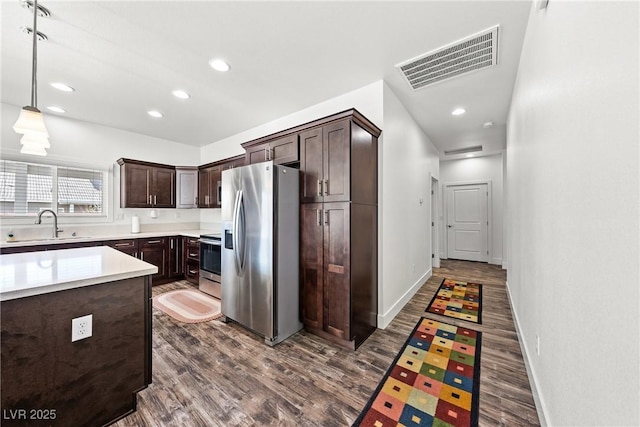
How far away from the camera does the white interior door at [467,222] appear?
6195 millimetres

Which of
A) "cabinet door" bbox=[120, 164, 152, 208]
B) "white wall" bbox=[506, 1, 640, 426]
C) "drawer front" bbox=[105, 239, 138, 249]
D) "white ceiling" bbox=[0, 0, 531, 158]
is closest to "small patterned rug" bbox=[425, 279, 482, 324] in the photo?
"white wall" bbox=[506, 1, 640, 426]

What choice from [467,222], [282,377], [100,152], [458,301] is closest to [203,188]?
[100,152]

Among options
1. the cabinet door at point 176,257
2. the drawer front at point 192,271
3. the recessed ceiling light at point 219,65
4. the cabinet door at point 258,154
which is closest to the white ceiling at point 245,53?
the recessed ceiling light at point 219,65

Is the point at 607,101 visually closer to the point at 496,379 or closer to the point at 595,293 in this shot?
the point at 595,293

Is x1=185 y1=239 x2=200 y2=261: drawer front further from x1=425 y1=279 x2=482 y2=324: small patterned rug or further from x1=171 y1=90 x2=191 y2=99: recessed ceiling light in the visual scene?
x1=425 y1=279 x2=482 y2=324: small patterned rug

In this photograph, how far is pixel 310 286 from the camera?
8.54ft

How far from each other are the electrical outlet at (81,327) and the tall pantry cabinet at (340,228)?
1714 millimetres

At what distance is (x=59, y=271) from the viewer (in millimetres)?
1486

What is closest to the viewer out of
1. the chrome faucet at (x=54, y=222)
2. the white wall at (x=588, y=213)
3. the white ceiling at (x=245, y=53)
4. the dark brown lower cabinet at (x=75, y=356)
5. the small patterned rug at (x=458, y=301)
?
the white wall at (x=588, y=213)

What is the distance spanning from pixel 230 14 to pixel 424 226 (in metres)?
4.21

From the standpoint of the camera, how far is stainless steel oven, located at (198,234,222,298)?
12.2 ft

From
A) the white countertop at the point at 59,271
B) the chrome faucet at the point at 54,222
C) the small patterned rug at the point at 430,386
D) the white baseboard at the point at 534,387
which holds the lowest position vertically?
the small patterned rug at the point at 430,386

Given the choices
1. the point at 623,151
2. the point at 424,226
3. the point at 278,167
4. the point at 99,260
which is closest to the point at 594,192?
the point at 623,151

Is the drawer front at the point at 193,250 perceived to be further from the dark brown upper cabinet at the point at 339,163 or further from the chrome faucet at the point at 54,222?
the dark brown upper cabinet at the point at 339,163
